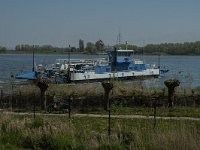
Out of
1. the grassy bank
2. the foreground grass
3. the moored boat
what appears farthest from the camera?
the moored boat

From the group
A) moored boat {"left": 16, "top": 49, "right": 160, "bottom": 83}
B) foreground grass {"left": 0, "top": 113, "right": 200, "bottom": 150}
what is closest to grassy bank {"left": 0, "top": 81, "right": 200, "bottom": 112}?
foreground grass {"left": 0, "top": 113, "right": 200, "bottom": 150}

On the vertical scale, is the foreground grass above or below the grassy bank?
above

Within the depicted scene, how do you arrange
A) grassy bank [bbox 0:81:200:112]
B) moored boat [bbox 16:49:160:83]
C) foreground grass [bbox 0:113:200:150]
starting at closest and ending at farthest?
foreground grass [bbox 0:113:200:150] → grassy bank [bbox 0:81:200:112] → moored boat [bbox 16:49:160:83]

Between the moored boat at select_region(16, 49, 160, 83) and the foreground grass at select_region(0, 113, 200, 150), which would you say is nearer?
the foreground grass at select_region(0, 113, 200, 150)

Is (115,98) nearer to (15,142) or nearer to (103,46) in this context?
(15,142)

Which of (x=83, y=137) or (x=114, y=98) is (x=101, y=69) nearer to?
(x=114, y=98)

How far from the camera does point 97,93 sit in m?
25.1

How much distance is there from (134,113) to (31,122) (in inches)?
293

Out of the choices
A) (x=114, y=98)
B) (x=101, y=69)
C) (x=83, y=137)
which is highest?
(x=83, y=137)

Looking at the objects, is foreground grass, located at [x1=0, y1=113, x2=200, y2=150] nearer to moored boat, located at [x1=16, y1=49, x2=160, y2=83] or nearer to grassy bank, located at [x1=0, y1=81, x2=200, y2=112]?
grassy bank, located at [x1=0, y1=81, x2=200, y2=112]

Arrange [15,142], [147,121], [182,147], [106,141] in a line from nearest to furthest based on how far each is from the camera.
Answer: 1. [182,147]
2. [106,141]
3. [15,142]
4. [147,121]

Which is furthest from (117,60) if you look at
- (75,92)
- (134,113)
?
(134,113)

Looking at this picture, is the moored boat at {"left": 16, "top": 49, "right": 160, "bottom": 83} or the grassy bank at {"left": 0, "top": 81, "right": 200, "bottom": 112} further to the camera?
the moored boat at {"left": 16, "top": 49, "right": 160, "bottom": 83}

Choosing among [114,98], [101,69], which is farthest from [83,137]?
[101,69]
